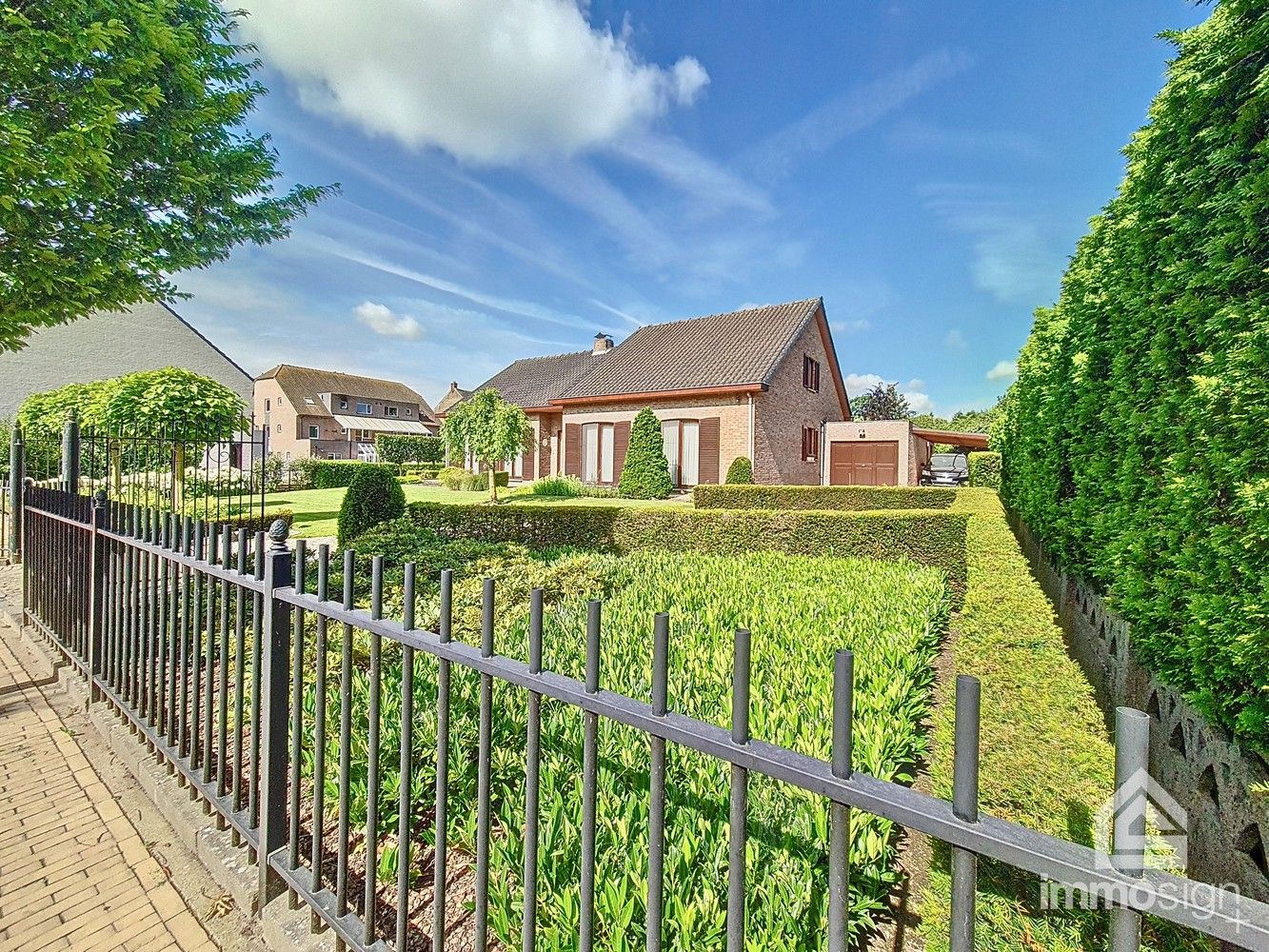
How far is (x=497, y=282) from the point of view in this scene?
17.7 meters

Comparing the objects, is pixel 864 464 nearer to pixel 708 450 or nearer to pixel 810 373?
pixel 810 373

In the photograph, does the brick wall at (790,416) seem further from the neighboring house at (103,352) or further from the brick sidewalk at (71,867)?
the neighboring house at (103,352)

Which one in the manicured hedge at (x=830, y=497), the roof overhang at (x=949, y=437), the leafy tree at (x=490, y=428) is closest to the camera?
the manicured hedge at (x=830, y=497)

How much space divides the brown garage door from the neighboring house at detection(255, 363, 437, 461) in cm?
2865

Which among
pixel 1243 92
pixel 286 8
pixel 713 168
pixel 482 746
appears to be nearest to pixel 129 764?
pixel 482 746

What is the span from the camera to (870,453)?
21.7 metres

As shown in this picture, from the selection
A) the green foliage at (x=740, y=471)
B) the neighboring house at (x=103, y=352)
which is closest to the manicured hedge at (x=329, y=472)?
the neighboring house at (x=103, y=352)

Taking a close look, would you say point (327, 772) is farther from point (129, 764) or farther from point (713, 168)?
point (713, 168)

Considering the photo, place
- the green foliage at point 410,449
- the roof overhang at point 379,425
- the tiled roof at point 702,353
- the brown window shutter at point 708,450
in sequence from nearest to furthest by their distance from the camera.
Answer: the brown window shutter at point 708,450 < the tiled roof at point 702,353 < the green foliage at point 410,449 < the roof overhang at point 379,425

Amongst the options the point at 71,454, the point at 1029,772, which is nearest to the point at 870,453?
the point at 1029,772

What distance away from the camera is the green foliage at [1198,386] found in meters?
2.42

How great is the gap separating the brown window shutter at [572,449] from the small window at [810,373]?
332 inches

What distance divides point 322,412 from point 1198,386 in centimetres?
4633

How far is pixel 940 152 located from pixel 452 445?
16123 millimetres
